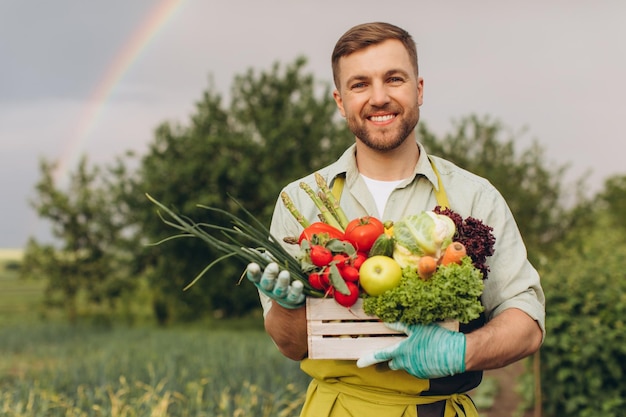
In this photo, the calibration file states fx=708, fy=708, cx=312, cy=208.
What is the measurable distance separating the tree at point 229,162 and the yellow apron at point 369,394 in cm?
1135

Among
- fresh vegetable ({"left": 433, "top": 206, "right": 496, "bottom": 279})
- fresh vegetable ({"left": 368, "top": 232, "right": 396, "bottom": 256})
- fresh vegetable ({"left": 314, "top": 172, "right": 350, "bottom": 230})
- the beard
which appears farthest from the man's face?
fresh vegetable ({"left": 368, "top": 232, "right": 396, "bottom": 256})

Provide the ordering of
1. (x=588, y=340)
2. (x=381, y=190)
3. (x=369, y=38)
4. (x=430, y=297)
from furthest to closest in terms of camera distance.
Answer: (x=588, y=340) → (x=381, y=190) → (x=369, y=38) → (x=430, y=297)

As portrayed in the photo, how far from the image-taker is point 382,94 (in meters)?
2.55

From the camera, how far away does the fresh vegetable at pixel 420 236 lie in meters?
2.12

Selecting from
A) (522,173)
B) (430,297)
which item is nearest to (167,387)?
(430,297)

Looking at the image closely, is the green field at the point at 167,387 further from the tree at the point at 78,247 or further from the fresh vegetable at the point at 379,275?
the tree at the point at 78,247

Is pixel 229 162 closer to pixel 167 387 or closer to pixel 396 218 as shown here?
pixel 167 387

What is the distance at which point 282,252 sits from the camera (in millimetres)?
2232

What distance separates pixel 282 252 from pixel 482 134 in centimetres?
1158

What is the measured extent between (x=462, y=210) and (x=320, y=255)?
74 cm

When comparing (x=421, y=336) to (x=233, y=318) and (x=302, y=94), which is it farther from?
(x=233, y=318)

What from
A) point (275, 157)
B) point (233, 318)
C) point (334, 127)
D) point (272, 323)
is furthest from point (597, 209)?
point (272, 323)

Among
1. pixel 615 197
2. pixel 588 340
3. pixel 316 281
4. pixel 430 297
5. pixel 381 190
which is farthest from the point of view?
pixel 615 197

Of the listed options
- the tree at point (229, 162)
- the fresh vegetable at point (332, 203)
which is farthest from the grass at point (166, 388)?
the tree at point (229, 162)
